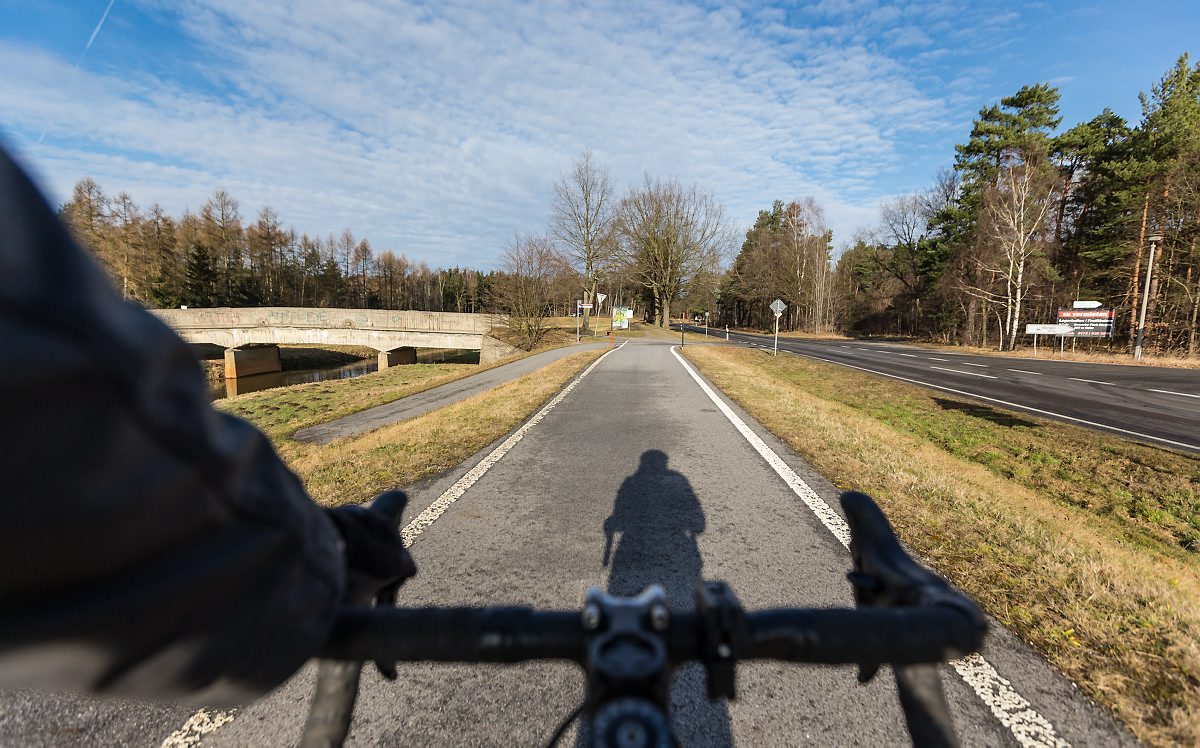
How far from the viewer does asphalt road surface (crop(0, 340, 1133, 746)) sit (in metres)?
1.99

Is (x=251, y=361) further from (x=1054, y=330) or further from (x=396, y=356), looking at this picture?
(x=1054, y=330)

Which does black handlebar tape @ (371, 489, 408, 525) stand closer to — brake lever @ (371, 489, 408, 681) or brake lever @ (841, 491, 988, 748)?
brake lever @ (371, 489, 408, 681)

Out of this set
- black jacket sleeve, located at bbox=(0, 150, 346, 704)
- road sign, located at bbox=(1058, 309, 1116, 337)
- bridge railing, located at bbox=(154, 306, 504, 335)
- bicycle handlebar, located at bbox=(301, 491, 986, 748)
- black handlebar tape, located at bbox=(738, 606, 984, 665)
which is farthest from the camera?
bridge railing, located at bbox=(154, 306, 504, 335)

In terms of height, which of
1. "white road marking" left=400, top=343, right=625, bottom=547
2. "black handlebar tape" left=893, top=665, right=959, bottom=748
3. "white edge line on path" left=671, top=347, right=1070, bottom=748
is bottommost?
"white road marking" left=400, top=343, right=625, bottom=547

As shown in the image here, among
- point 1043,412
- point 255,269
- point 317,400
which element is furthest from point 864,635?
point 255,269

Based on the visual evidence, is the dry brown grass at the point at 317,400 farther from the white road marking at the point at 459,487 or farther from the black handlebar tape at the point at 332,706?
the black handlebar tape at the point at 332,706

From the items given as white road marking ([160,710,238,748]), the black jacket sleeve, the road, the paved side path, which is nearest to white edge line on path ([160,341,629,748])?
white road marking ([160,710,238,748])

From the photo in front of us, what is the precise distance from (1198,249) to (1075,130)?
12996mm

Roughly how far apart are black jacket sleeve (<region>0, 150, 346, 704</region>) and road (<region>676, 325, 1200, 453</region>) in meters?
11.7

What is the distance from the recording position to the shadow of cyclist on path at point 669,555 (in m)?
2.08

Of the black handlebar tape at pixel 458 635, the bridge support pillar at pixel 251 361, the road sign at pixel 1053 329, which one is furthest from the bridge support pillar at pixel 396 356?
the road sign at pixel 1053 329

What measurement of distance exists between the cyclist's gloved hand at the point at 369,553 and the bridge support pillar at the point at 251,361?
40.8 meters

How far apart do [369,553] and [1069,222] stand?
47328 millimetres

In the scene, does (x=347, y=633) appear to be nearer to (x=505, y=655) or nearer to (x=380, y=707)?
(x=505, y=655)
